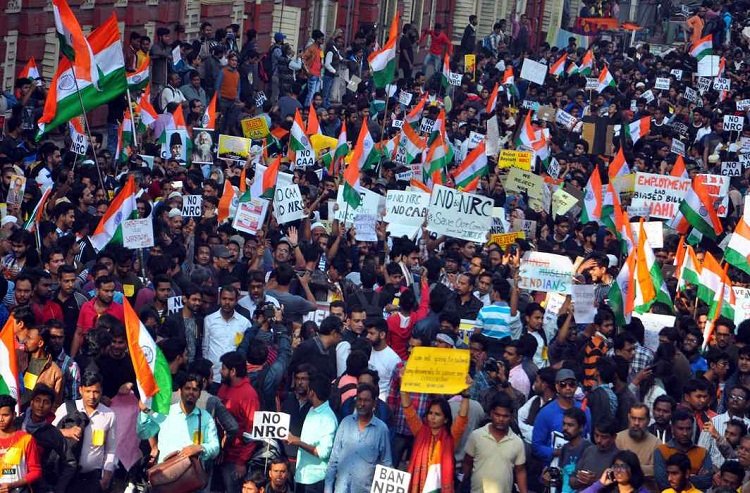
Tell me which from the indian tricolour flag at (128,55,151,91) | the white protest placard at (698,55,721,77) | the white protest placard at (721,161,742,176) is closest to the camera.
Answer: the indian tricolour flag at (128,55,151,91)

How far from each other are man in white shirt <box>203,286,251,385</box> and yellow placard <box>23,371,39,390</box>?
1560 millimetres

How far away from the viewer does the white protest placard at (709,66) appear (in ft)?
114

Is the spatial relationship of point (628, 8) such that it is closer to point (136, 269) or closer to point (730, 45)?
point (730, 45)

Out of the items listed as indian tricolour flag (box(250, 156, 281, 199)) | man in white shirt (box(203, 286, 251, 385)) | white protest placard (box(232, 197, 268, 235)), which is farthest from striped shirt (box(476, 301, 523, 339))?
indian tricolour flag (box(250, 156, 281, 199))

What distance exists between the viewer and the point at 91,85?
17.5 m

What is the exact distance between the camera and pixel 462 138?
25.9 metres

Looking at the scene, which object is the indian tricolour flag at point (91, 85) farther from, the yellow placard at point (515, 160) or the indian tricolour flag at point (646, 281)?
the yellow placard at point (515, 160)

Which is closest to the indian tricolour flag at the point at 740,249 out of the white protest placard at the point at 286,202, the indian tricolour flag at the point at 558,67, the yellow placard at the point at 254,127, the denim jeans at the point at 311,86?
the white protest placard at the point at 286,202

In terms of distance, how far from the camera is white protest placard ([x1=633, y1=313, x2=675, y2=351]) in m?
14.7

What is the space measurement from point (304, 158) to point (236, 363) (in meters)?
9.22

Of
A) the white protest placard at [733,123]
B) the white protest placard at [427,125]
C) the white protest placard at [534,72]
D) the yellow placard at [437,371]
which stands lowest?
the white protest placard at [534,72]

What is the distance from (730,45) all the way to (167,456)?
117 feet

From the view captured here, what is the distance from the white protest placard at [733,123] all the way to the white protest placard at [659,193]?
24.0 feet

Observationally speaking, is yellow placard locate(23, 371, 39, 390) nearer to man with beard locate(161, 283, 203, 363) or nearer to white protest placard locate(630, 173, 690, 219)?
man with beard locate(161, 283, 203, 363)
